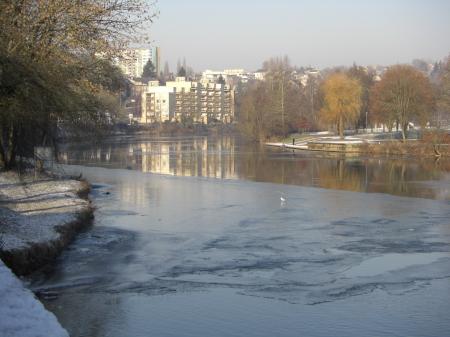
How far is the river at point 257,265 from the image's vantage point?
10984 millimetres

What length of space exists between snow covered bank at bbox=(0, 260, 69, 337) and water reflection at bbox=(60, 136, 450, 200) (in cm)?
2044

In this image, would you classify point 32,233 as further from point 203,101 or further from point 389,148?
point 203,101

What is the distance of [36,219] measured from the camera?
17.5m

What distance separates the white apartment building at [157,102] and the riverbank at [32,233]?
418ft

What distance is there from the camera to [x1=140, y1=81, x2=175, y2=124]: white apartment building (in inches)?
6152

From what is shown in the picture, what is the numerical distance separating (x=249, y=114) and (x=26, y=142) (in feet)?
231

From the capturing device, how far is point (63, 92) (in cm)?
1483

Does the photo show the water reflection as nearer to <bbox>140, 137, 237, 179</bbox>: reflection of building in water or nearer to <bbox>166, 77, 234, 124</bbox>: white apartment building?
<bbox>140, 137, 237, 179</bbox>: reflection of building in water

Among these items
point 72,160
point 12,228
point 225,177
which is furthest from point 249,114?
point 12,228

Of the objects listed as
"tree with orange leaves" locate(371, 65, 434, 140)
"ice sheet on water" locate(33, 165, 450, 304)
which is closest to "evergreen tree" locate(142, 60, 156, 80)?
"tree with orange leaves" locate(371, 65, 434, 140)

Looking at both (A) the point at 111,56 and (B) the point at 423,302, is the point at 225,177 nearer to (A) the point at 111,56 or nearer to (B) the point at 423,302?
(A) the point at 111,56

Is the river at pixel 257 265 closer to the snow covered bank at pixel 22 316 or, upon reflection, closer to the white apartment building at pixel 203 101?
the snow covered bank at pixel 22 316

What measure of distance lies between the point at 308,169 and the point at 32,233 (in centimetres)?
2856

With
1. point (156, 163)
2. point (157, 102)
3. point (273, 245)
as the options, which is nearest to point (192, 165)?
point (156, 163)
